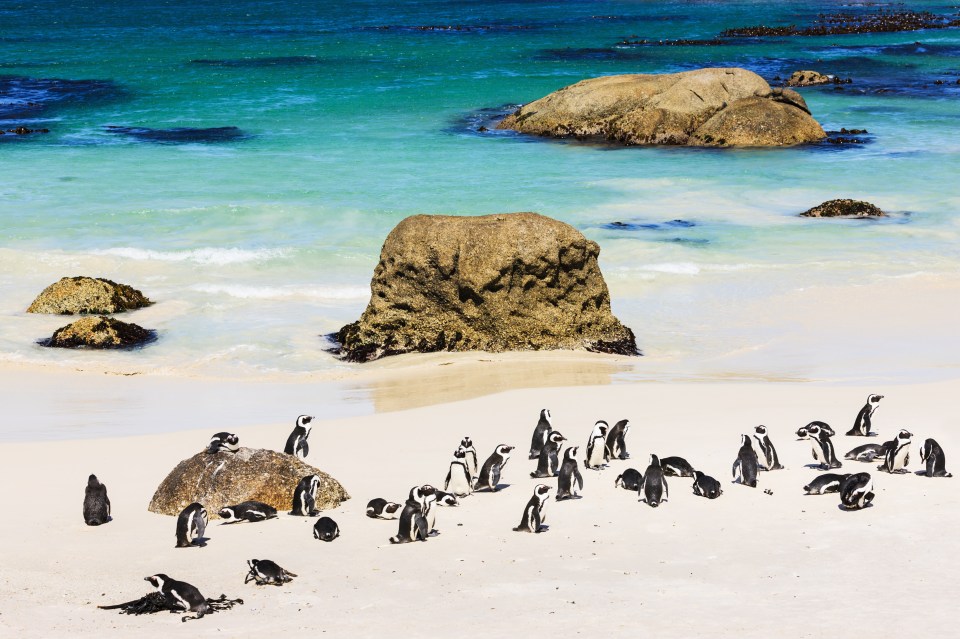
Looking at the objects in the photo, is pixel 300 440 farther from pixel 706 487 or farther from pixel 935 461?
pixel 935 461

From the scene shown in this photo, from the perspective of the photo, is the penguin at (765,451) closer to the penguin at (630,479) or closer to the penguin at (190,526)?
the penguin at (630,479)

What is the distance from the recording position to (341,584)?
8.70 m

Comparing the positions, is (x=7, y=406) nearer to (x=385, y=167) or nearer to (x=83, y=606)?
(x=83, y=606)

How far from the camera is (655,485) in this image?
10195mm

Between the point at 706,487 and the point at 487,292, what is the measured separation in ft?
22.3

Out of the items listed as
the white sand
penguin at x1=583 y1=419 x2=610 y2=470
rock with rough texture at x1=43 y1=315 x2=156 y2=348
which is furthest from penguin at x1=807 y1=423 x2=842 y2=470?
rock with rough texture at x1=43 y1=315 x2=156 y2=348

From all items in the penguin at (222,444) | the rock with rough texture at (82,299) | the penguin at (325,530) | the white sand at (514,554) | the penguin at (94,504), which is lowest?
the white sand at (514,554)

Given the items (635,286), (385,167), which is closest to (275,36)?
(385,167)

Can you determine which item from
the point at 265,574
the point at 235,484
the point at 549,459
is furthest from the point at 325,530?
the point at 549,459

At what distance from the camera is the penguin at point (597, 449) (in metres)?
11.3

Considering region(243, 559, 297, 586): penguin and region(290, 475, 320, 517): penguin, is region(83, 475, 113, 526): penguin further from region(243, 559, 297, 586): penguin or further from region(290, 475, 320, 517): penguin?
region(243, 559, 297, 586): penguin

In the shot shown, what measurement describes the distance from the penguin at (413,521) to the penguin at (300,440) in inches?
98.8

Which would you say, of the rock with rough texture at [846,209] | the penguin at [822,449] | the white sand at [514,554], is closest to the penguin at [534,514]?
the white sand at [514,554]

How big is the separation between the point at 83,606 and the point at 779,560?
16.1 feet
